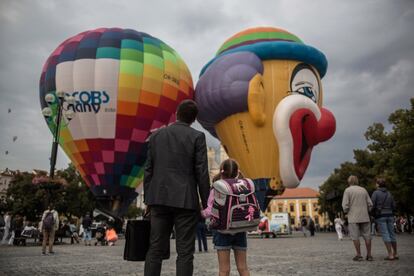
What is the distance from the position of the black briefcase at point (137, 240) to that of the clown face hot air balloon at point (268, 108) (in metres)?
16.4

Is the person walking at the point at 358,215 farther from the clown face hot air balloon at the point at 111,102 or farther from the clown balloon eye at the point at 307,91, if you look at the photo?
the clown face hot air balloon at the point at 111,102

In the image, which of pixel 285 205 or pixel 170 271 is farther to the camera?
pixel 285 205

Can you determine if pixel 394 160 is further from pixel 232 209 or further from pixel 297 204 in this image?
pixel 297 204

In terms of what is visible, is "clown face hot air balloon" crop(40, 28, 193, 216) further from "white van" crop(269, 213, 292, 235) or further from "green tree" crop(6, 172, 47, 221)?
"white van" crop(269, 213, 292, 235)

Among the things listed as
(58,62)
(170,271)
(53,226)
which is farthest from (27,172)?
(170,271)

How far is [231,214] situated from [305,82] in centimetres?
1889

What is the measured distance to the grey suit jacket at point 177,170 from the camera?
12.1ft

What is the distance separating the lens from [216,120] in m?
22.4

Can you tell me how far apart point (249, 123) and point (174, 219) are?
17225mm

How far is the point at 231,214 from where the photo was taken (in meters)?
4.07

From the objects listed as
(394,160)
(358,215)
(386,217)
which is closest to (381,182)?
(386,217)

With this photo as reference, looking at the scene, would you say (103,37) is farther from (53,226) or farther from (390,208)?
(390,208)

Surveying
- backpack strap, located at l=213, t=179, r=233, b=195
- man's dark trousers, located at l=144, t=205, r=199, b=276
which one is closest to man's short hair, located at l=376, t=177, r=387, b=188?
backpack strap, located at l=213, t=179, r=233, b=195

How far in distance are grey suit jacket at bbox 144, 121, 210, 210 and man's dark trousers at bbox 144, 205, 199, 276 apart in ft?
0.38
